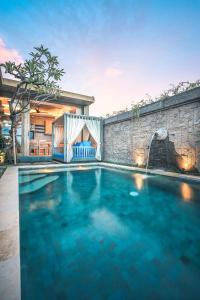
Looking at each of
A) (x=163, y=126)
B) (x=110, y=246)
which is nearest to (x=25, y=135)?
(x=163, y=126)

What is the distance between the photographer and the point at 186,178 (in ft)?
14.8

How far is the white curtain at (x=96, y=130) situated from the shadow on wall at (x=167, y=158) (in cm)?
364

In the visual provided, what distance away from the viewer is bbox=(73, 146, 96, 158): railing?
28.7 feet

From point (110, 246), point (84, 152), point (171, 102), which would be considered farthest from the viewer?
point (84, 152)

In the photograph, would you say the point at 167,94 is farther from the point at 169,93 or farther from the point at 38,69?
the point at 38,69

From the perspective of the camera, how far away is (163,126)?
612 centimetres

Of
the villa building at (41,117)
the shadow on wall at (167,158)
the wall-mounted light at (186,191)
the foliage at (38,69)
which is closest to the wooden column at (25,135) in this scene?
the villa building at (41,117)

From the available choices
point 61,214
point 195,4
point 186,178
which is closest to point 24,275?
point 61,214

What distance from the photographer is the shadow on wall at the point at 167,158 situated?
5.33 metres

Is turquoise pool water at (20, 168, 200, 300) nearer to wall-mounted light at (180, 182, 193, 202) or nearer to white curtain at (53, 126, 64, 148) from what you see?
wall-mounted light at (180, 182, 193, 202)

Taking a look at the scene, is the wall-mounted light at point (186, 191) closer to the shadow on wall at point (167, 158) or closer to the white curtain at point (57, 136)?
the shadow on wall at point (167, 158)

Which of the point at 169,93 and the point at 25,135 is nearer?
the point at 169,93

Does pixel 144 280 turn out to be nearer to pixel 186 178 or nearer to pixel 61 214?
pixel 61 214

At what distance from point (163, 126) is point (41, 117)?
10.8 meters
